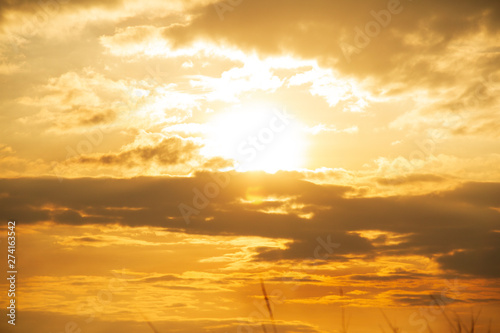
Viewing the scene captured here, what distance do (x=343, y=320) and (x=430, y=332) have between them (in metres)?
1.97

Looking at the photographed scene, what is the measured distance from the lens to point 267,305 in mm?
4395

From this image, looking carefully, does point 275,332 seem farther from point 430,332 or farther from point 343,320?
point 430,332

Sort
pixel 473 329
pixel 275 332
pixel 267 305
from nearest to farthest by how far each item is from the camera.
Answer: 1. pixel 267 305
2. pixel 473 329
3. pixel 275 332

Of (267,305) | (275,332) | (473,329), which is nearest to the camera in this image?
(267,305)

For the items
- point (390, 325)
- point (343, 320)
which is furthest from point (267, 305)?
point (390, 325)

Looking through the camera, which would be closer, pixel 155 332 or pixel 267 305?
pixel 267 305

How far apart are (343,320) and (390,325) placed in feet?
2.16

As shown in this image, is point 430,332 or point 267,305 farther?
point 430,332

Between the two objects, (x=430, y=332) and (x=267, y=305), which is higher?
(x=267, y=305)

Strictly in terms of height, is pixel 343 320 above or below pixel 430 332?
above

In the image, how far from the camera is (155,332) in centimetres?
543

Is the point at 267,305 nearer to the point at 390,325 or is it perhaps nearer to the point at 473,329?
the point at 390,325

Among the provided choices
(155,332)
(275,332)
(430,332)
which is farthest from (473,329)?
(155,332)

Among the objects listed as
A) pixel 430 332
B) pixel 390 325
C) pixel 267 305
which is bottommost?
pixel 430 332
